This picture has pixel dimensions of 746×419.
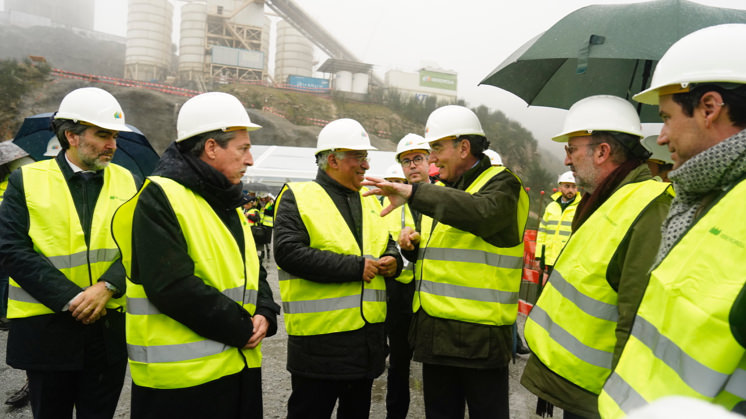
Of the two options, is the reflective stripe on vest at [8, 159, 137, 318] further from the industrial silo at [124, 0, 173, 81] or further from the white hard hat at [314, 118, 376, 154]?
the industrial silo at [124, 0, 173, 81]

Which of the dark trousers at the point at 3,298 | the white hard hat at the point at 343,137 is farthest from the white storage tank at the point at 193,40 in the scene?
the white hard hat at the point at 343,137

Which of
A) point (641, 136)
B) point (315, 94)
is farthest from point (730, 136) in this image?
point (315, 94)

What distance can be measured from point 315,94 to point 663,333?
147 feet

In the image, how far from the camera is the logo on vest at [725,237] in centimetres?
100

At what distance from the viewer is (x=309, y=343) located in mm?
2529

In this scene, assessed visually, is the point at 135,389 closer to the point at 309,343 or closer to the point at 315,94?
the point at 309,343

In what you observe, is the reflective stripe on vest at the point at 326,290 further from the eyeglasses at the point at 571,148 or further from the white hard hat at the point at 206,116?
the eyeglasses at the point at 571,148

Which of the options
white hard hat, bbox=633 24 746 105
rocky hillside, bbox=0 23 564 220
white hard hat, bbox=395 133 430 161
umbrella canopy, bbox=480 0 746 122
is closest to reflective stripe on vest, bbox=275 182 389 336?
umbrella canopy, bbox=480 0 746 122

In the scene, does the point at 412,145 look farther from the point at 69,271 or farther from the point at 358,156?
the point at 69,271

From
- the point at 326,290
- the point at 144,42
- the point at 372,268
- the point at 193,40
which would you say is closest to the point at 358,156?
the point at 372,268

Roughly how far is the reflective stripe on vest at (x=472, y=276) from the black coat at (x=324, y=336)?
0.42m

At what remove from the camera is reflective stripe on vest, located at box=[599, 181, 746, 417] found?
987 millimetres

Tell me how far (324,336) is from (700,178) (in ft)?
6.43

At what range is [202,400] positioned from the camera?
1857 millimetres
